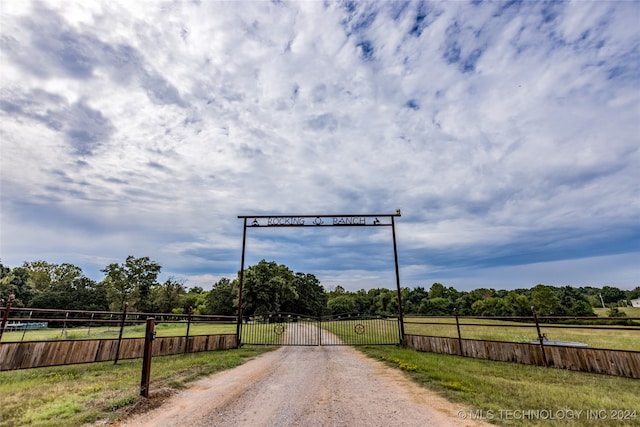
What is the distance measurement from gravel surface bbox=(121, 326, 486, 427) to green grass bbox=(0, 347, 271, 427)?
608 mm

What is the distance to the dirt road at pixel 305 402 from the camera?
468 cm

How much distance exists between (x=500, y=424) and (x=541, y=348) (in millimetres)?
6248

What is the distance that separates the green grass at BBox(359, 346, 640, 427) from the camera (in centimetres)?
478

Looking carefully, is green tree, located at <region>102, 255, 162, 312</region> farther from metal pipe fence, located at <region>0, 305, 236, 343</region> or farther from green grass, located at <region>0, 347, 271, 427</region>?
green grass, located at <region>0, 347, 271, 427</region>

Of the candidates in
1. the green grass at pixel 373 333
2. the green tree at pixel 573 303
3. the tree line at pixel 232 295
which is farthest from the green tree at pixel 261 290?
the green tree at pixel 573 303

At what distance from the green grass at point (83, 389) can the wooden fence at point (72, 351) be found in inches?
11.0

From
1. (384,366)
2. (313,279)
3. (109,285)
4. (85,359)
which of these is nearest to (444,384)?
(384,366)

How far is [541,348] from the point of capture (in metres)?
9.00

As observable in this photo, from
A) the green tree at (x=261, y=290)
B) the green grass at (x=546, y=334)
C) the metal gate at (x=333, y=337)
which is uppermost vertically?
the green tree at (x=261, y=290)

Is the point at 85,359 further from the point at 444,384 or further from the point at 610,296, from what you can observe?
the point at 610,296

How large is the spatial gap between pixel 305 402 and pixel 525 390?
4.74 metres

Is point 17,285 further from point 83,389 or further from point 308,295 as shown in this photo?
point 83,389

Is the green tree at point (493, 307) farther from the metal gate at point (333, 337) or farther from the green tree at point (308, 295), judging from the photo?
the metal gate at point (333, 337)

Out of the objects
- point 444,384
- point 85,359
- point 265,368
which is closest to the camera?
point 444,384
